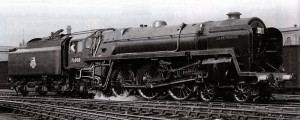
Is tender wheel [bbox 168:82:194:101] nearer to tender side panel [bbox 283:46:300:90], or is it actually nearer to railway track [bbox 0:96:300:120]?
railway track [bbox 0:96:300:120]

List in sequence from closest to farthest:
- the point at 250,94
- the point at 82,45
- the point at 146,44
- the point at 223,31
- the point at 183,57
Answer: the point at 250,94 < the point at 223,31 < the point at 183,57 < the point at 146,44 < the point at 82,45

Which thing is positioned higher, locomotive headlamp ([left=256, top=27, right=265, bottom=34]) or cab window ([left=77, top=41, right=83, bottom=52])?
locomotive headlamp ([left=256, top=27, right=265, bottom=34])

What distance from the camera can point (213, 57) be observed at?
1208 centimetres

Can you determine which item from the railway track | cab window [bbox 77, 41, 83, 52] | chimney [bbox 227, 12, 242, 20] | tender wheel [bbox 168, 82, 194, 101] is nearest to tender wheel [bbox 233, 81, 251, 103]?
the railway track

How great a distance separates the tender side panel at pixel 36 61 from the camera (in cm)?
A: 1703

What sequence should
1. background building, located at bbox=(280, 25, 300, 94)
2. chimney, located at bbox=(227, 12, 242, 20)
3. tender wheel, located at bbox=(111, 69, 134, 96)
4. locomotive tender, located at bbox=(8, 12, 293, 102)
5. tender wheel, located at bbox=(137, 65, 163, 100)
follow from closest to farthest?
locomotive tender, located at bbox=(8, 12, 293, 102)
chimney, located at bbox=(227, 12, 242, 20)
tender wheel, located at bbox=(137, 65, 163, 100)
tender wheel, located at bbox=(111, 69, 134, 96)
background building, located at bbox=(280, 25, 300, 94)

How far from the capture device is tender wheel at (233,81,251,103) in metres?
11.1

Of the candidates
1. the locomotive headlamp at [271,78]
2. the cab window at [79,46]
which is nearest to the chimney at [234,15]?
the locomotive headlamp at [271,78]

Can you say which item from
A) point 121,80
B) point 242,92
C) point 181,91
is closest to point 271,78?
point 242,92

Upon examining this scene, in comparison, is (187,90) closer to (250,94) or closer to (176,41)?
(176,41)

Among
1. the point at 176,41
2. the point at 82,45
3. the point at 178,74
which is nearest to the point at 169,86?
the point at 178,74

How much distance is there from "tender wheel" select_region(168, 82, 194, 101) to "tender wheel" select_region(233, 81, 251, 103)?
154 cm

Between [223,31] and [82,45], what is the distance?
6.58 metres

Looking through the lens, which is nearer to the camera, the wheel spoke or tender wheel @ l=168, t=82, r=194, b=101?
the wheel spoke
